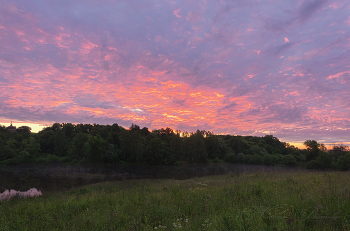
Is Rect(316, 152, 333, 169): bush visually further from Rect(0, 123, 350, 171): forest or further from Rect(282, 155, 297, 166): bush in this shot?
Rect(282, 155, 297, 166): bush

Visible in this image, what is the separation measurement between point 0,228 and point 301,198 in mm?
10030

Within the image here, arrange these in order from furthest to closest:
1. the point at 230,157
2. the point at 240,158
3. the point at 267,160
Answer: the point at 230,157
the point at 240,158
the point at 267,160

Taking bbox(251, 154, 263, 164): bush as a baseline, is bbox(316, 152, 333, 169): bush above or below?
above

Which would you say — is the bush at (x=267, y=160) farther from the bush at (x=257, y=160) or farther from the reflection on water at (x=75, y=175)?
the reflection on water at (x=75, y=175)

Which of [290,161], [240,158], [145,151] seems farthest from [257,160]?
[145,151]

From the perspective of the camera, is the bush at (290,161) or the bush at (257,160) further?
the bush at (257,160)

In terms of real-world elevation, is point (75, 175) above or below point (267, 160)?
below

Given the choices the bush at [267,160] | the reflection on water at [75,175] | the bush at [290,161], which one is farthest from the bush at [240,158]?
the reflection on water at [75,175]

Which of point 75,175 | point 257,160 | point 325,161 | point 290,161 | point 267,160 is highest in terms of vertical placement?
point 325,161

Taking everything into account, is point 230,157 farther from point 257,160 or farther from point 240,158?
point 257,160

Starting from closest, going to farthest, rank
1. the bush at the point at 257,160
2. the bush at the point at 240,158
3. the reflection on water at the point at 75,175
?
the reflection on water at the point at 75,175 → the bush at the point at 257,160 → the bush at the point at 240,158

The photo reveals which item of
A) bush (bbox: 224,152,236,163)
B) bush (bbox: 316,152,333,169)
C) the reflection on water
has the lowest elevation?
the reflection on water

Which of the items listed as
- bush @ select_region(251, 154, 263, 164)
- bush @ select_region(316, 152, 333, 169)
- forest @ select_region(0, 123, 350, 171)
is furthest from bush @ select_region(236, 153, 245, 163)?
bush @ select_region(316, 152, 333, 169)

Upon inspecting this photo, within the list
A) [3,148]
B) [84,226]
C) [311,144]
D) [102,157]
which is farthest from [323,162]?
[3,148]
